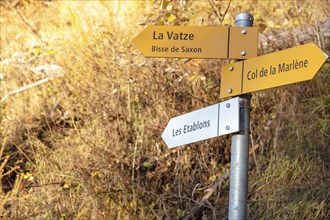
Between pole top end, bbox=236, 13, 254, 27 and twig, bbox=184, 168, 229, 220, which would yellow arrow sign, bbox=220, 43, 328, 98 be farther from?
twig, bbox=184, 168, 229, 220

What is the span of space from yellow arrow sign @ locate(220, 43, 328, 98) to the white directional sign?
0.11 m

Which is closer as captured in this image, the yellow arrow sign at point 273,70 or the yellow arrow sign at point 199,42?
the yellow arrow sign at point 273,70

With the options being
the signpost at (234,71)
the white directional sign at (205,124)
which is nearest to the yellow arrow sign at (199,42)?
the signpost at (234,71)

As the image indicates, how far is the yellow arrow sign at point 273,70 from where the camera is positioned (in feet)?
9.29

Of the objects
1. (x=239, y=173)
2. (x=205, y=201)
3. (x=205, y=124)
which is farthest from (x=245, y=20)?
(x=205, y=201)

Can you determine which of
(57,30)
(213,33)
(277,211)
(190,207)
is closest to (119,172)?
(190,207)

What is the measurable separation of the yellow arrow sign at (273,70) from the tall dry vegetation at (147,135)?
71.3 inches

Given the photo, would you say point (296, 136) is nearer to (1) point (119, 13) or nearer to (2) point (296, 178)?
(2) point (296, 178)

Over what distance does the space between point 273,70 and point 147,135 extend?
3121 millimetres

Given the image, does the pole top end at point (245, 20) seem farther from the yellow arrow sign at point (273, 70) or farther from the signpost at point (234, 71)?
the yellow arrow sign at point (273, 70)

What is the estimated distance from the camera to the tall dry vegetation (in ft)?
17.1

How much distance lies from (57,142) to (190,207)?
1.59m

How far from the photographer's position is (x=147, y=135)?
19.7 ft

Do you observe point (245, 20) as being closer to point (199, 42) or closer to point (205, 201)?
point (199, 42)
